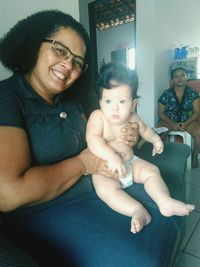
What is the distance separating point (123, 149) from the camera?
3.78 feet

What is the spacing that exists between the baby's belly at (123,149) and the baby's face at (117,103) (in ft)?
0.39

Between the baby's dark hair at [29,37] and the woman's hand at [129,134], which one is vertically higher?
the baby's dark hair at [29,37]

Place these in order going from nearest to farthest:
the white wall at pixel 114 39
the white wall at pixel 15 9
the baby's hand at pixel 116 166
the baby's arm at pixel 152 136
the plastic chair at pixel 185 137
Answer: the baby's hand at pixel 116 166, the baby's arm at pixel 152 136, the white wall at pixel 15 9, the plastic chair at pixel 185 137, the white wall at pixel 114 39

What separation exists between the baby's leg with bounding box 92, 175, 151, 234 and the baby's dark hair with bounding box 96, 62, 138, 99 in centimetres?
44

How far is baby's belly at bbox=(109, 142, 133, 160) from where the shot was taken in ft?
3.72

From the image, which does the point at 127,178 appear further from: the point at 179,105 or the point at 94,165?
the point at 179,105

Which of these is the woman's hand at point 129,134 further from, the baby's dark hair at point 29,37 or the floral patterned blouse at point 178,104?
the floral patterned blouse at point 178,104

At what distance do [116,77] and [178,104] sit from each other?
2.69 meters

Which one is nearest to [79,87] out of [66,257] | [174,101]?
[66,257]

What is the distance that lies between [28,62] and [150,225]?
87 centimetres

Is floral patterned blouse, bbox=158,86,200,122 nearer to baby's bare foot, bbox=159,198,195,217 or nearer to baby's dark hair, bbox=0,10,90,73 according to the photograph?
baby's dark hair, bbox=0,10,90,73

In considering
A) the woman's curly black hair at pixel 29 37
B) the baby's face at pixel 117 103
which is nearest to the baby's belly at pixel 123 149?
the baby's face at pixel 117 103

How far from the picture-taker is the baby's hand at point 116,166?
38.6 inches

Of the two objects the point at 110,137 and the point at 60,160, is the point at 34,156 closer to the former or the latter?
the point at 60,160
